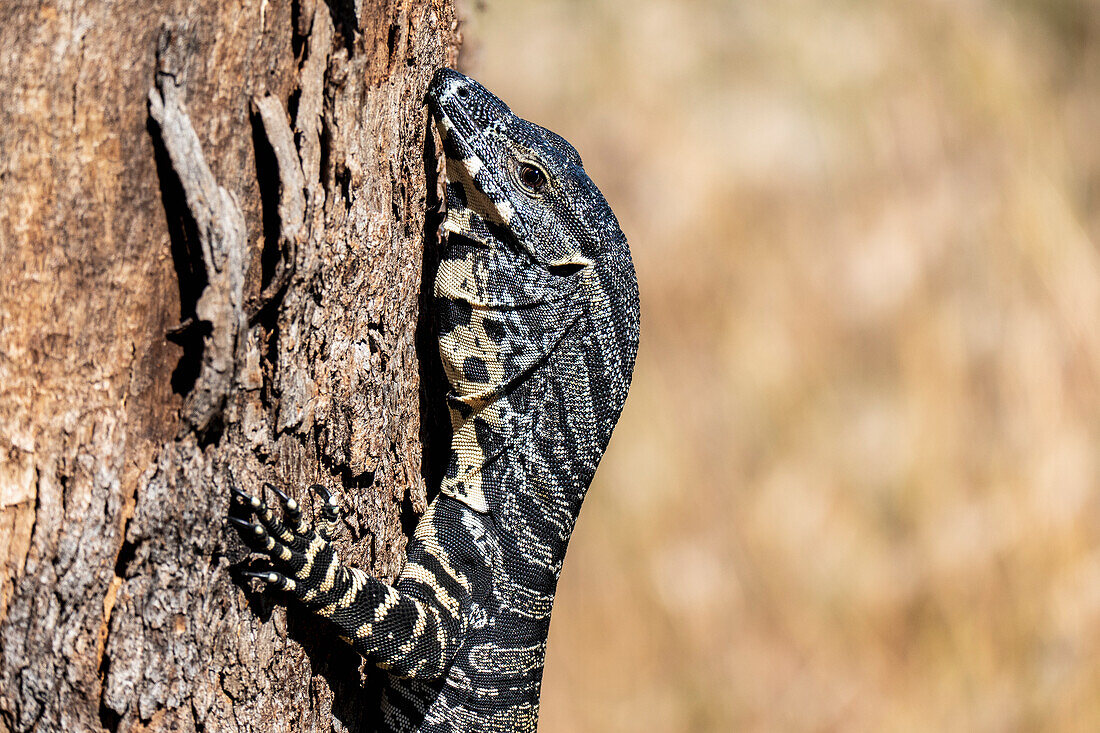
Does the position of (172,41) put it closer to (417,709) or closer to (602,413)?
(602,413)

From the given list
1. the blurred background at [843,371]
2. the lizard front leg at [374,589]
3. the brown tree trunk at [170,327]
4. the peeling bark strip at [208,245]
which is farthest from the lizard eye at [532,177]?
the blurred background at [843,371]

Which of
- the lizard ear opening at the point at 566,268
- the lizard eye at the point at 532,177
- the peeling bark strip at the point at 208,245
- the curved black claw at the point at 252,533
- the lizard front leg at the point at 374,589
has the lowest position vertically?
the lizard front leg at the point at 374,589

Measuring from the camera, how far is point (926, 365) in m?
8.42

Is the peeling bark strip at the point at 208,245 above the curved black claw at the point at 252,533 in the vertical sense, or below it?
above

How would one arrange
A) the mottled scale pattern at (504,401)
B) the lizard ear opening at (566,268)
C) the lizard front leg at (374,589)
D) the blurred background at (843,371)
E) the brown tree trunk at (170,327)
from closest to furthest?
the brown tree trunk at (170,327) → the lizard front leg at (374,589) → the mottled scale pattern at (504,401) → the lizard ear opening at (566,268) → the blurred background at (843,371)

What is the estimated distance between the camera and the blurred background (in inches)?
324

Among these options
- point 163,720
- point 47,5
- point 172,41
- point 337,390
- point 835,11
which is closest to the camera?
point 47,5

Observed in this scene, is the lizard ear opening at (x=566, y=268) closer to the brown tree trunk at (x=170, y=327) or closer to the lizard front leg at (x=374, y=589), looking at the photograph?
the brown tree trunk at (x=170, y=327)

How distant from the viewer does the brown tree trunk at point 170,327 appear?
2.12 metres

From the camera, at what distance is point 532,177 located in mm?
3232

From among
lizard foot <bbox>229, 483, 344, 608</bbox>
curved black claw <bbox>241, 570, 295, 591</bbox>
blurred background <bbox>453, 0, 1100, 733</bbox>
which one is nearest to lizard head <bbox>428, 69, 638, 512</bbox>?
lizard foot <bbox>229, 483, 344, 608</bbox>

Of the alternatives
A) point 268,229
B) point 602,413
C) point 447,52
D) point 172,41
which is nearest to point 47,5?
point 172,41

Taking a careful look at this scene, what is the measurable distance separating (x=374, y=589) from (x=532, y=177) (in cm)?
162

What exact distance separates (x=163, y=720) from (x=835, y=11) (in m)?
9.01
